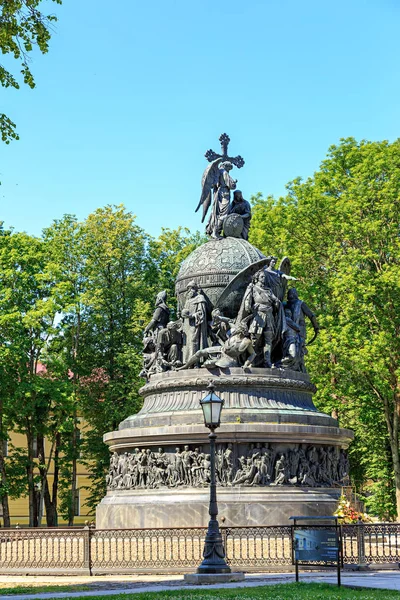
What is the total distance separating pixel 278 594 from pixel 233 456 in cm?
1090

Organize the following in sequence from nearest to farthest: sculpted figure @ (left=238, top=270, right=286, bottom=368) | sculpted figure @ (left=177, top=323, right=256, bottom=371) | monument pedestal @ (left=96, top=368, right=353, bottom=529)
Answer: monument pedestal @ (left=96, top=368, right=353, bottom=529) < sculpted figure @ (left=177, top=323, right=256, bottom=371) < sculpted figure @ (left=238, top=270, right=286, bottom=368)

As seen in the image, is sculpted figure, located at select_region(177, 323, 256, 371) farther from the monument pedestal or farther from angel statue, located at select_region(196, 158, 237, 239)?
angel statue, located at select_region(196, 158, 237, 239)

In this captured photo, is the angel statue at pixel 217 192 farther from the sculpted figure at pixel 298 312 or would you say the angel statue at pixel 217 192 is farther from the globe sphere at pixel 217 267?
the sculpted figure at pixel 298 312

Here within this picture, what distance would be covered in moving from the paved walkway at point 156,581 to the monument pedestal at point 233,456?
5.01 m

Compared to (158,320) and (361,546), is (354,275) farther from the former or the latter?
(361,546)

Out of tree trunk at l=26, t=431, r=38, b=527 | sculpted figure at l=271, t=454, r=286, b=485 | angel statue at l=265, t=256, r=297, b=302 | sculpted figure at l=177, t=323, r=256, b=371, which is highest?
angel statue at l=265, t=256, r=297, b=302

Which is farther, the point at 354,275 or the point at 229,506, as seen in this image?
the point at 354,275

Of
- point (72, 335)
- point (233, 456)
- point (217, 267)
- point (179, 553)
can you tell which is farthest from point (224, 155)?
point (72, 335)

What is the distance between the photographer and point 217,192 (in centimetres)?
3091

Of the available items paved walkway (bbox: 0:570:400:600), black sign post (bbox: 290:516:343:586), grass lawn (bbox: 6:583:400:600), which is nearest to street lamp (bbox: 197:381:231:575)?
paved walkway (bbox: 0:570:400:600)

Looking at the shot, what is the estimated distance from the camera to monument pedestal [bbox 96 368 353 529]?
79.2 feet

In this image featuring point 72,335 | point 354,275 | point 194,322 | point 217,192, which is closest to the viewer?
point 194,322

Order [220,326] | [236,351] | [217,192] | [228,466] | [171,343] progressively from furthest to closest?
[217,192] → [171,343] → [220,326] → [236,351] → [228,466]

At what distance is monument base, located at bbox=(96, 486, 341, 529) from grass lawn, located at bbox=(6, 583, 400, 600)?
26.4ft
